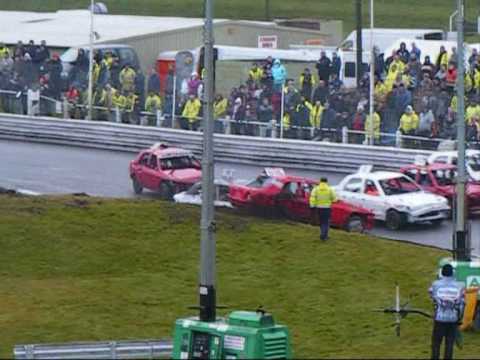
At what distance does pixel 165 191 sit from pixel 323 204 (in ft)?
23.7

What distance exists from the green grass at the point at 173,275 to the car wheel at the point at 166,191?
3.51m

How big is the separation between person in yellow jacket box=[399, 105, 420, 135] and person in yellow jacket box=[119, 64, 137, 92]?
813 cm

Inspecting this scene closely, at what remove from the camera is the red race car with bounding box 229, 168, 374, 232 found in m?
34.3

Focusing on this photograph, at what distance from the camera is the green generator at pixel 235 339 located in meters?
19.3

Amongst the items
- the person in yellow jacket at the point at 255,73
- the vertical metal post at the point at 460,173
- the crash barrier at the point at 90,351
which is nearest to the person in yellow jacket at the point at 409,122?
the person in yellow jacket at the point at 255,73

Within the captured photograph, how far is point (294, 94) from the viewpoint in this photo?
137ft

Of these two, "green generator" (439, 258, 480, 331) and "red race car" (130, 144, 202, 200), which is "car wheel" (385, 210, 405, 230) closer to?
"red race car" (130, 144, 202, 200)

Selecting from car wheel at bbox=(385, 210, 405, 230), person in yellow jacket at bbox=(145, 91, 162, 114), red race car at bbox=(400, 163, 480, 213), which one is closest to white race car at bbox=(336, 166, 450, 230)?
car wheel at bbox=(385, 210, 405, 230)

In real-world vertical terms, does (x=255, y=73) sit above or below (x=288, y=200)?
above

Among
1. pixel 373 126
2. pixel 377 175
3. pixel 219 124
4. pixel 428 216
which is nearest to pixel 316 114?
pixel 373 126

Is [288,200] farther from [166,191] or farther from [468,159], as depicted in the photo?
[468,159]

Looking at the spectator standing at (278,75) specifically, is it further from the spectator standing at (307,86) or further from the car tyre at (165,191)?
the car tyre at (165,191)

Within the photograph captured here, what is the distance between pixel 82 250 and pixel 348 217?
6004 millimetres

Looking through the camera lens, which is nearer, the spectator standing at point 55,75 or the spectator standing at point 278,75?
the spectator standing at point 278,75
